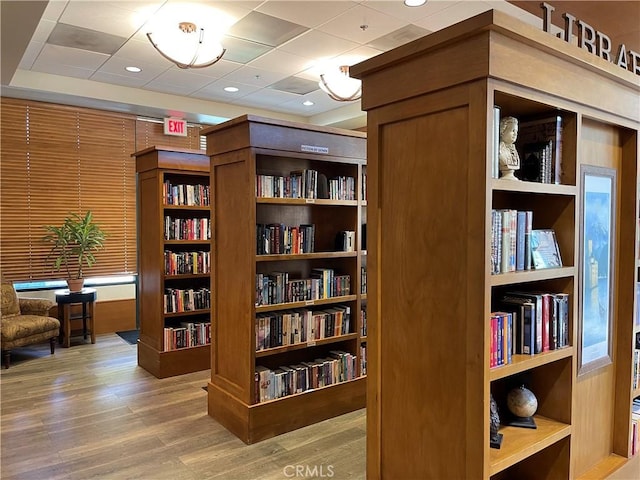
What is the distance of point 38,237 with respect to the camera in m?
6.07

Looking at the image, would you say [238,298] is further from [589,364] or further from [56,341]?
[56,341]

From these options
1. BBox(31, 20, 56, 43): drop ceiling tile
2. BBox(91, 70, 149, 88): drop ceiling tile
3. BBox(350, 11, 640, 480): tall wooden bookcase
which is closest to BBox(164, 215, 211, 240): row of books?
BBox(31, 20, 56, 43): drop ceiling tile

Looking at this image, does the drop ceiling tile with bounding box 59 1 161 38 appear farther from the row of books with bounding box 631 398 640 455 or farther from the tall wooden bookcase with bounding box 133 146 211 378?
the row of books with bounding box 631 398 640 455

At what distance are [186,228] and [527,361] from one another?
146 inches

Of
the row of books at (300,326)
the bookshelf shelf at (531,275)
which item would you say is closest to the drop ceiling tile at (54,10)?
the row of books at (300,326)

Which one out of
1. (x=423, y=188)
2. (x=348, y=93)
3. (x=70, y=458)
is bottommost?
(x=70, y=458)

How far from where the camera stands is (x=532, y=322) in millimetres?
1871

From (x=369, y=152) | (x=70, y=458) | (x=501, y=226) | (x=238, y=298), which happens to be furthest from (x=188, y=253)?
(x=501, y=226)

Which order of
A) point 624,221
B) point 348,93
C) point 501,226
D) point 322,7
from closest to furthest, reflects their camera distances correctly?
point 501,226 < point 624,221 < point 322,7 < point 348,93

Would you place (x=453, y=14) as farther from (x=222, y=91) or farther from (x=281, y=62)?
(x=222, y=91)

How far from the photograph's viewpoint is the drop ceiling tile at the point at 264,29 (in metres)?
4.21

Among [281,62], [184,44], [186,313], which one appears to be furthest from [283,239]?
[281,62]

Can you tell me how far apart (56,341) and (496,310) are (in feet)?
18.8

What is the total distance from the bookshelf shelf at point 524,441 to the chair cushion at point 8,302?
5.26 m
